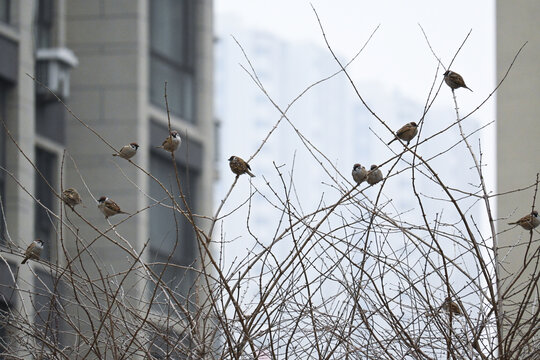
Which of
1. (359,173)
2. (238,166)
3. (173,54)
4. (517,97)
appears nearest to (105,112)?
(173,54)

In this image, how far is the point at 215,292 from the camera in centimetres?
554

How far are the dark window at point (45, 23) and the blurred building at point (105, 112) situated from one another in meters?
0.01

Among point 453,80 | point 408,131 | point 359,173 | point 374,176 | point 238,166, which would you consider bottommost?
point 238,166

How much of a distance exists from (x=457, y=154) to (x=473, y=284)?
139053 mm

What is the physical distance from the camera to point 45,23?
16.5 m

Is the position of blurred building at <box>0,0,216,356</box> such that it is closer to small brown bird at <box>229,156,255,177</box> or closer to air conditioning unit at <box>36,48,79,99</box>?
air conditioning unit at <box>36,48,79,99</box>

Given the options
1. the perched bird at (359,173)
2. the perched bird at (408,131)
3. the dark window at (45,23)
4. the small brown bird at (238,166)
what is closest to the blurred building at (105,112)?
the dark window at (45,23)

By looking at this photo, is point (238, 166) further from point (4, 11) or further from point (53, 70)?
point (53, 70)

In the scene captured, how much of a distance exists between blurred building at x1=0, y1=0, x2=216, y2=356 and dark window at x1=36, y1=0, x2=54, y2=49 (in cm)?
1

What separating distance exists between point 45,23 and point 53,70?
1.25 m

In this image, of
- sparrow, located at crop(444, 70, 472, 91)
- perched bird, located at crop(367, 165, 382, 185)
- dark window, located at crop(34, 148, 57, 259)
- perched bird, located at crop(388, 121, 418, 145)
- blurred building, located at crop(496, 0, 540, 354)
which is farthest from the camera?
dark window, located at crop(34, 148, 57, 259)

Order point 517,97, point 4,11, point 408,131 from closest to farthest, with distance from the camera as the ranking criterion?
point 408,131 → point 517,97 → point 4,11

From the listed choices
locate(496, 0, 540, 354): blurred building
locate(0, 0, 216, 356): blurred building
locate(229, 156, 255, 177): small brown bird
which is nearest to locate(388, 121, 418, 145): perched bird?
locate(229, 156, 255, 177): small brown bird

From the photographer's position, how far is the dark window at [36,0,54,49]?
16391 millimetres
